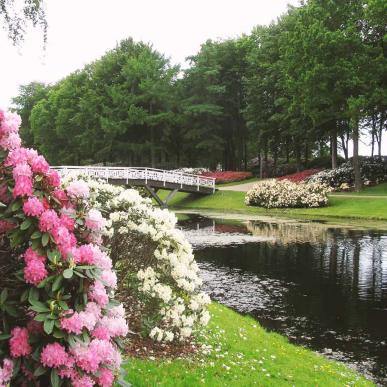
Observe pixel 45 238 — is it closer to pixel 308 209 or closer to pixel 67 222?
pixel 67 222

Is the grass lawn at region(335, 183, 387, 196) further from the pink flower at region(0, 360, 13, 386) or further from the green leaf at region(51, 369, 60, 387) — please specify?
the pink flower at region(0, 360, 13, 386)

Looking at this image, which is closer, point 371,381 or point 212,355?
point 212,355

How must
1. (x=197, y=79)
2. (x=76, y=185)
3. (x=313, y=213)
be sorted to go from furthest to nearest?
(x=197, y=79)
(x=313, y=213)
(x=76, y=185)

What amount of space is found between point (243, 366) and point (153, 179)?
4047 cm

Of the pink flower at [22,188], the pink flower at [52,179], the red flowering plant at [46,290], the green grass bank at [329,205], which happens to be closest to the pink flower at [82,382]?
the red flowering plant at [46,290]

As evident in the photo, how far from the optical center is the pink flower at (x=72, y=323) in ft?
13.4

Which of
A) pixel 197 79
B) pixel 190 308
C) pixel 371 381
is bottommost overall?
pixel 371 381

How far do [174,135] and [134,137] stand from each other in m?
6.11

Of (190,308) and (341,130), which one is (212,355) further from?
(341,130)

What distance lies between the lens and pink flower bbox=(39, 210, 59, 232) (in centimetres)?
429

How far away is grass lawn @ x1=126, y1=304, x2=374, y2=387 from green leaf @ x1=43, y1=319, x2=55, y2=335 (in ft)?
10.6

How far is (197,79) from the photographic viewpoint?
2645 inches

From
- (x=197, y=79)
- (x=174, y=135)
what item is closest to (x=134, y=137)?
(x=174, y=135)

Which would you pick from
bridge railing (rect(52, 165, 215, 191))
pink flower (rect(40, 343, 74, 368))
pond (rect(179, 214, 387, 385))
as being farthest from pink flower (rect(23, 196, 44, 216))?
bridge railing (rect(52, 165, 215, 191))
